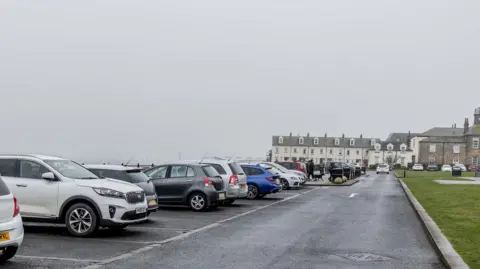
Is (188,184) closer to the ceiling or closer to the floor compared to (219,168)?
closer to the floor

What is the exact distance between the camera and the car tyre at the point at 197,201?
17814 mm

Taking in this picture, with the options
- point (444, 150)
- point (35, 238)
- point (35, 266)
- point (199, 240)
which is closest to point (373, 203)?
point (199, 240)

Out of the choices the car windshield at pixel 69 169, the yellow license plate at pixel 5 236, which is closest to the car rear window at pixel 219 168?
the car windshield at pixel 69 169

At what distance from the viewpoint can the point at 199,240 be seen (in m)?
11.5

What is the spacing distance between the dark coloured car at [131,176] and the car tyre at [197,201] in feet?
11.1

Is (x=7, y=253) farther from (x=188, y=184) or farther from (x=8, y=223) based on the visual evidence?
(x=188, y=184)

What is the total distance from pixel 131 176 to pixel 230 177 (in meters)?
5.97

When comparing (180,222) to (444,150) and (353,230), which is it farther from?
(444,150)

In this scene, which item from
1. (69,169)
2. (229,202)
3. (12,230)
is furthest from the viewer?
(229,202)

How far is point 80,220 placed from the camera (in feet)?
37.8

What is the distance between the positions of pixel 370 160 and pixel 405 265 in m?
154

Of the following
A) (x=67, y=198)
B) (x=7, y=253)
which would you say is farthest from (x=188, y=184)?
(x=7, y=253)

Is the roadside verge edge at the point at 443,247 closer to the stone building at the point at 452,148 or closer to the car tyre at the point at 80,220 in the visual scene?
the car tyre at the point at 80,220

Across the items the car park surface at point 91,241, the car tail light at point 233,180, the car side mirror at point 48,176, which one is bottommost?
the car park surface at point 91,241
